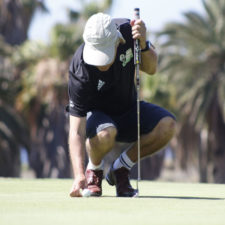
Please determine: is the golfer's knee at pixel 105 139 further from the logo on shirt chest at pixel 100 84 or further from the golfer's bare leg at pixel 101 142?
the logo on shirt chest at pixel 100 84

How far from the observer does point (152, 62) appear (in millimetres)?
7480

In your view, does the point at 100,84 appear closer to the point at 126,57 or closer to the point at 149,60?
the point at 126,57

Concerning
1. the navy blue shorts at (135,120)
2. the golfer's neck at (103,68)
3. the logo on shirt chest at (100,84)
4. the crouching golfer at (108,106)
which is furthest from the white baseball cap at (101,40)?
the navy blue shorts at (135,120)

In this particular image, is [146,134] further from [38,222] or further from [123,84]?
[38,222]

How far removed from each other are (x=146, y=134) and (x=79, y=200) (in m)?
1.45

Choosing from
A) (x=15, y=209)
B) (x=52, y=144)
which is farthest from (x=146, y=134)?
(x=52, y=144)

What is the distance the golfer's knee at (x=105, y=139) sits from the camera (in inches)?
280

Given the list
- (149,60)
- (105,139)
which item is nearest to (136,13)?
(149,60)

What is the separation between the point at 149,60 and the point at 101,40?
33.0 inches

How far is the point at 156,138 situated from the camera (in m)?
7.56

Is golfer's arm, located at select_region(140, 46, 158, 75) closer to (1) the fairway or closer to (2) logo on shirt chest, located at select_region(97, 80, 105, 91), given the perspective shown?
(2) logo on shirt chest, located at select_region(97, 80, 105, 91)

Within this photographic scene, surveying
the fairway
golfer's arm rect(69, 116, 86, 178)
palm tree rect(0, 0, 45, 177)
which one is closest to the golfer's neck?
golfer's arm rect(69, 116, 86, 178)

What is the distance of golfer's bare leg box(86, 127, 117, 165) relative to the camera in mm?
7105

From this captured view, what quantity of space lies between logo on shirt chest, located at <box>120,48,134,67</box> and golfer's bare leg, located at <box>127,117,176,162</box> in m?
0.74
